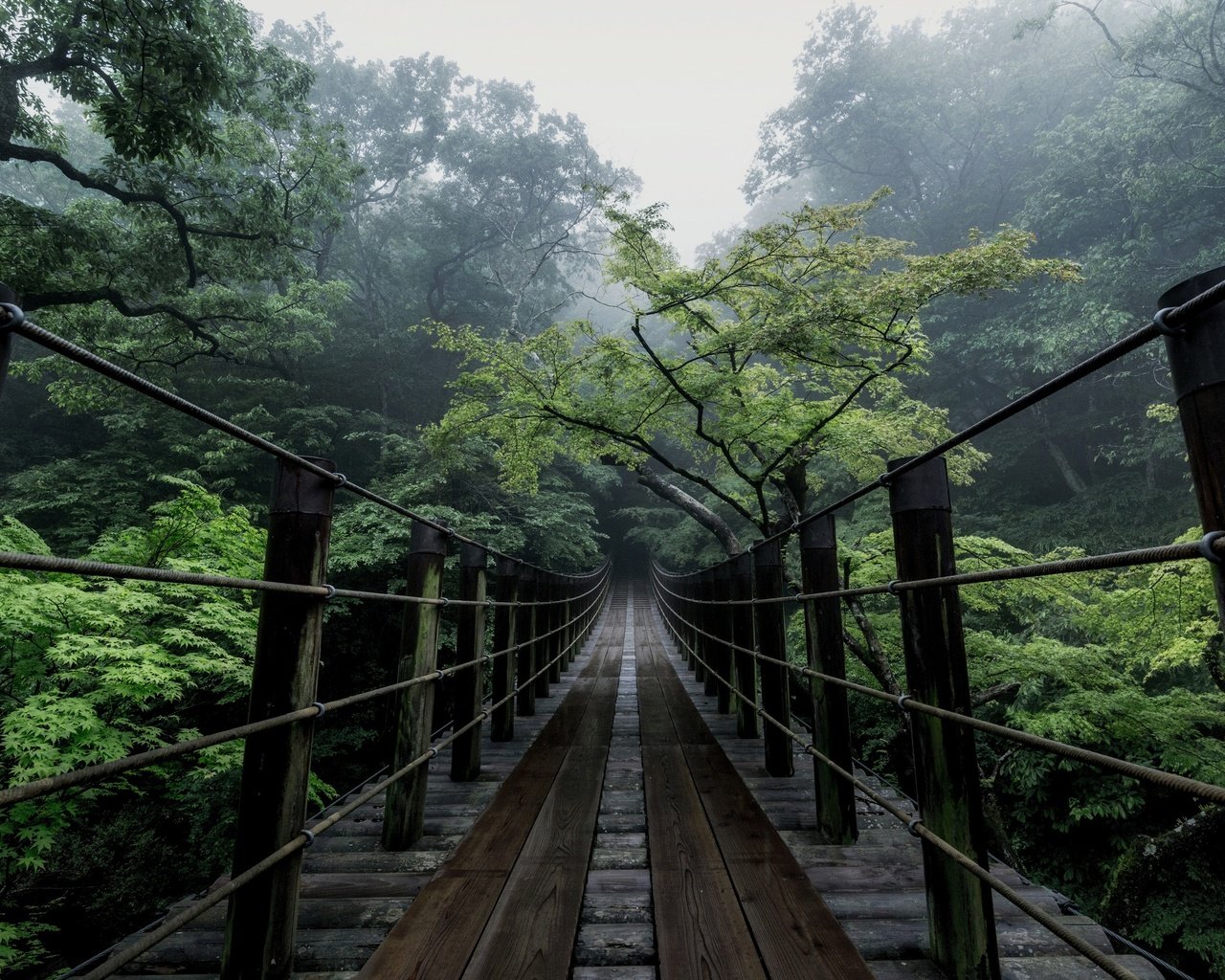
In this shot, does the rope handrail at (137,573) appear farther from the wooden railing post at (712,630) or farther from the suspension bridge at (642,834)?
the wooden railing post at (712,630)

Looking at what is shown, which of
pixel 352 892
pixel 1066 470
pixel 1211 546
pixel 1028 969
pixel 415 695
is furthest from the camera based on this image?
pixel 1066 470

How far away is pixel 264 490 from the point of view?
1262 centimetres

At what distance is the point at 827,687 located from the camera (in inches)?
79.4

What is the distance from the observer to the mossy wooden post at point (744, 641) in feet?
10.7

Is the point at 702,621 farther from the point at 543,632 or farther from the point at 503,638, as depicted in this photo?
the point at 503,638

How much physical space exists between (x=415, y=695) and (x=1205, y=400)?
2045 mm

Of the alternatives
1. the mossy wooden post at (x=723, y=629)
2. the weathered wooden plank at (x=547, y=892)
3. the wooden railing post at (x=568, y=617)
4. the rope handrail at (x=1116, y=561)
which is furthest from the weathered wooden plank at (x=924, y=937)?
the wooden railing post at (x=568, y=617)

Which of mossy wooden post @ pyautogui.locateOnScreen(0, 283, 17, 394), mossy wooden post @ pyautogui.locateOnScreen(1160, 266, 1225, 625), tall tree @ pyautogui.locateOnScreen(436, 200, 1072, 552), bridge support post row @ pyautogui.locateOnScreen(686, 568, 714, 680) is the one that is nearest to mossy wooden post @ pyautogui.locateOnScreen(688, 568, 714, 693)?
bridge support post row @ pyautogui.locateOnScreen(686, 568, 714, 680)

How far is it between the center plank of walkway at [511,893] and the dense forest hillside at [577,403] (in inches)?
110

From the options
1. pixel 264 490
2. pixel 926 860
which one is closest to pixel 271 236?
pixel 264 490

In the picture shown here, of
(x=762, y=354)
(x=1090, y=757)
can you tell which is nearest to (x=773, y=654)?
(x=1090, y=757)

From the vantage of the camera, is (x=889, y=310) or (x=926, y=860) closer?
(x=926, y=860)

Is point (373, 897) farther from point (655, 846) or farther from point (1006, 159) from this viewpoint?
point (1006, 159)

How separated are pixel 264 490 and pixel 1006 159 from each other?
2487 cm
